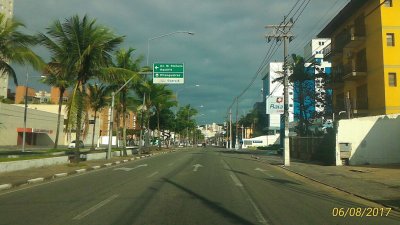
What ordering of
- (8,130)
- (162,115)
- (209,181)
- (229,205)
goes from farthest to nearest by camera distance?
(162,115) → (8,130) → (209,181) → (229,205)

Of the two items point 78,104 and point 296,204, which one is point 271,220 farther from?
point 78,104

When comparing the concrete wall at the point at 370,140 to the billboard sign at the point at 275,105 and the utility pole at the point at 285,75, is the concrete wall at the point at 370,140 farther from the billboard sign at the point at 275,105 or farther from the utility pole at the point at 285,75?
the billboard sign at the point at 275,105

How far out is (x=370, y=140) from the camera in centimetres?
3038

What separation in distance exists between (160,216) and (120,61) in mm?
31482

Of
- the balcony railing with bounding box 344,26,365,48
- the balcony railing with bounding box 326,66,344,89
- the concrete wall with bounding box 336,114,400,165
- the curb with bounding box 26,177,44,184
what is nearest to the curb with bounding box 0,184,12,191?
the curb with bounding box 26,177,44,184

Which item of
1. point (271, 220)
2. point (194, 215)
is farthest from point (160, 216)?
point (271, 220)

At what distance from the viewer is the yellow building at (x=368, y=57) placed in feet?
127

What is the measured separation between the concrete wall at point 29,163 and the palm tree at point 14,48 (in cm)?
416

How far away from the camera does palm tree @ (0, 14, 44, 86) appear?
2295 cm

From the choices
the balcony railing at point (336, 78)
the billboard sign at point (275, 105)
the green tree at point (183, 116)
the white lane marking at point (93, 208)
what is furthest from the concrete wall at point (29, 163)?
the green tree at point (183, 116)

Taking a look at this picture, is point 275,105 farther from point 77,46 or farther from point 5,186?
point 5,186

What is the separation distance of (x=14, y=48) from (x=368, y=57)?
3000 centimetres

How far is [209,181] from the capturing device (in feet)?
61.3

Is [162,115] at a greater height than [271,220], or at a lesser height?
greater
